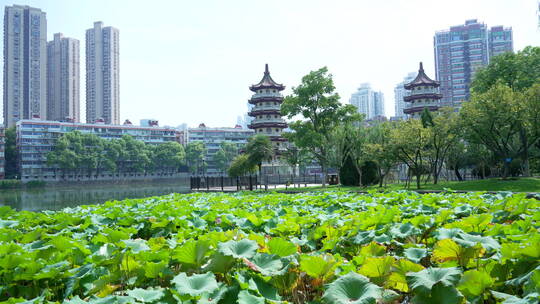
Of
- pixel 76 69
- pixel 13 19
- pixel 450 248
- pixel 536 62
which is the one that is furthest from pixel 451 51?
pixel 450 248

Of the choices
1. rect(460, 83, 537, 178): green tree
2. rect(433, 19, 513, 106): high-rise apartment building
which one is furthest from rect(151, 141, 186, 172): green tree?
rect(460, 83, 537, 178): green tree

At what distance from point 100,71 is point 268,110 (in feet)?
166

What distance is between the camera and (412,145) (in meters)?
21.8

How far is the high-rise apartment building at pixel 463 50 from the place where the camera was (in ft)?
267

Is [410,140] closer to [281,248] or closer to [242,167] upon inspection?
[242,167]

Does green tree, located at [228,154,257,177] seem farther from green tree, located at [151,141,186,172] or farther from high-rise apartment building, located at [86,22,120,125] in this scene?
high-rise apartment building, located at [86,22,120,125]

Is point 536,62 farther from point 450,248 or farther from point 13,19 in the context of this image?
point 13,19

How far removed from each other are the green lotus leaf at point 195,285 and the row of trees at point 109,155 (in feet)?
209

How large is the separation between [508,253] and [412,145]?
21.2 meters

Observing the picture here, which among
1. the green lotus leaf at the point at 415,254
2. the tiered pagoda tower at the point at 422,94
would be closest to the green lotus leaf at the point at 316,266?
the green lotus leaf at the point at 415,254

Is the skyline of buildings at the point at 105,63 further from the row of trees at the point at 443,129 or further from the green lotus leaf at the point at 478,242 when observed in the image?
the green lotus leaf at the point at 478,242

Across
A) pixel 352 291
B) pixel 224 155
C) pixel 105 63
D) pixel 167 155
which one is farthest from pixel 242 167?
pixel 105 63

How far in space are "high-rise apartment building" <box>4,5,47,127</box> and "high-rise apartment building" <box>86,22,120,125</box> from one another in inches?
347

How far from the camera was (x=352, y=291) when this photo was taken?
1473mm
